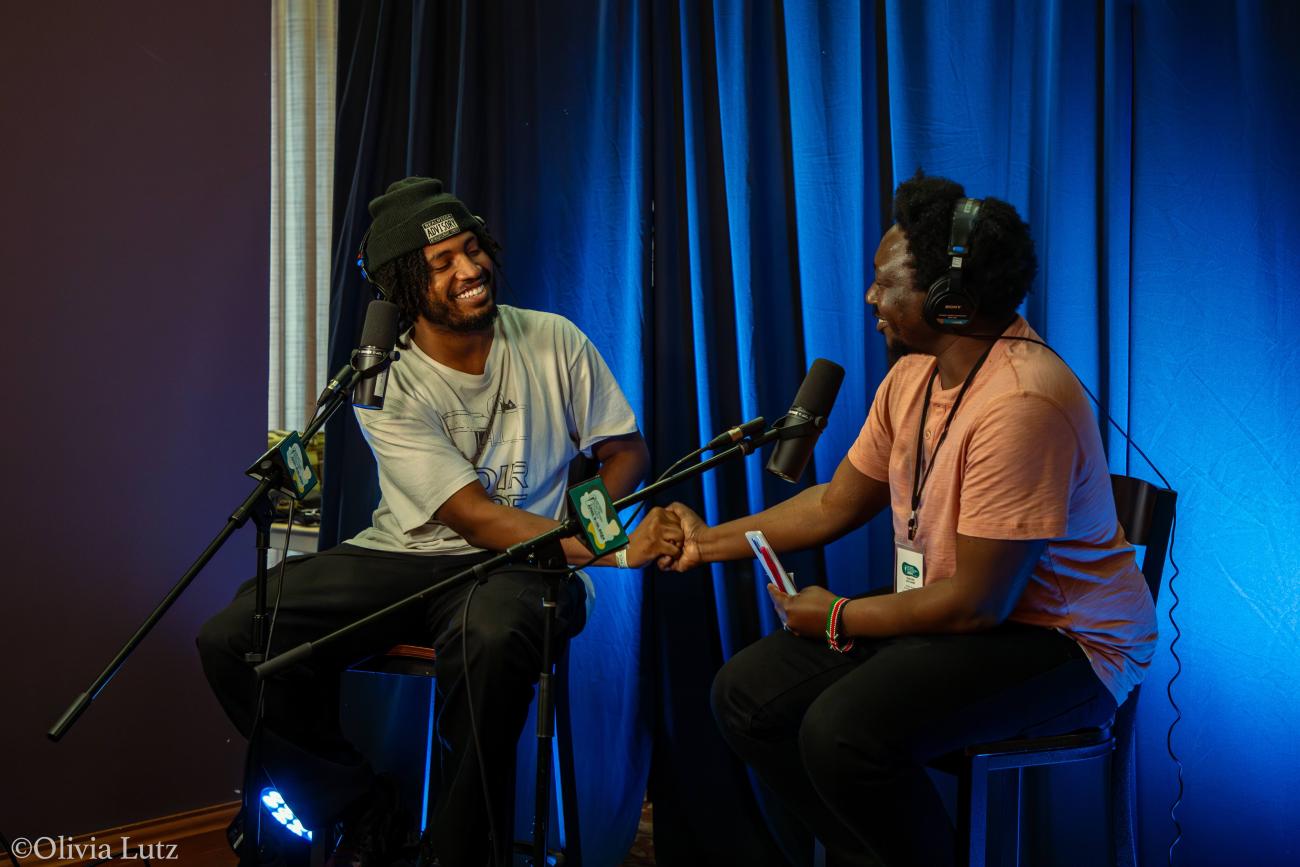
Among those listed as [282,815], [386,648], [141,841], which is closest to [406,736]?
[141,841]

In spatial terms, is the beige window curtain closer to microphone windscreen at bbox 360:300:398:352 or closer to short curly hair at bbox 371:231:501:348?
short curly hair at bbox 371:231:501:348

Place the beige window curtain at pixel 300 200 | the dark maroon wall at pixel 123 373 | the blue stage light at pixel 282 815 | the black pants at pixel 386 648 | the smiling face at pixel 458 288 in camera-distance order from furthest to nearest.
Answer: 1. the beige window curtain at pixel 300 200
2. the dark maroon wall at pixel 123 373
3. the smiling face at pixel 458 288
4. the blue stage light at pixel 282 815
5. the black pants at pixel 386 648

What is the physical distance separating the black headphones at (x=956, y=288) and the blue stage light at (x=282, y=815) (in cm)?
192

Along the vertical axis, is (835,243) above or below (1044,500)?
above

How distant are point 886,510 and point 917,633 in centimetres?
81

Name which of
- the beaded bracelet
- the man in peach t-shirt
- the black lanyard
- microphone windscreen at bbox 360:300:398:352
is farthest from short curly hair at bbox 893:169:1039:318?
microphone windscreen at bbox 360:300:398:352

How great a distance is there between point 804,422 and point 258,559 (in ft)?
3.60

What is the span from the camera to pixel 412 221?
2.81 metres

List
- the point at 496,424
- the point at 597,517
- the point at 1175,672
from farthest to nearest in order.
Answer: the point at 496,424, the point at 1175,672, the point at 597,517

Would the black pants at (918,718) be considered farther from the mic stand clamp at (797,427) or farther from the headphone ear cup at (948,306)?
the headphone ear cup at (948,306)

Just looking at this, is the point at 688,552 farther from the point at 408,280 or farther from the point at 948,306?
the point at 408,280

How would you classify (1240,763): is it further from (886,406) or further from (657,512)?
(657,512)

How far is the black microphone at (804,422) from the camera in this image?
6.29ft

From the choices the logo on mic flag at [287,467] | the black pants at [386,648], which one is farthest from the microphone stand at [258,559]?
the black pants at [386,648]
